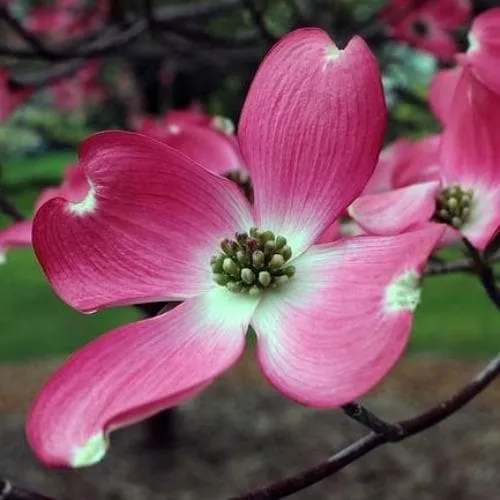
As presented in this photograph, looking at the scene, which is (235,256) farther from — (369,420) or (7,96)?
(7,96)

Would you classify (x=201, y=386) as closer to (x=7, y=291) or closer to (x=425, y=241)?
(x=425, y=241)

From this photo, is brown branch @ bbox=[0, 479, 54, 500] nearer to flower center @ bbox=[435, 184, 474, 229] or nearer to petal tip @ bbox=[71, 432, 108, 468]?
petal tip @ bbox=[71, 432, 108, 468]

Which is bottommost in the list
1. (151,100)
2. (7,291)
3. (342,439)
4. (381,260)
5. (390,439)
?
(7,291)

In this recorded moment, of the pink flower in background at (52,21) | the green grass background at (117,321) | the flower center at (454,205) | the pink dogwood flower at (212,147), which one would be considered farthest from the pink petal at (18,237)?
the green grass background at (117,321)

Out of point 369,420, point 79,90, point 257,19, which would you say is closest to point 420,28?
point 257,19

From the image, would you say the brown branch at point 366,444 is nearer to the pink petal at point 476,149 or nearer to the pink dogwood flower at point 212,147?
the pink petal at point 476,149

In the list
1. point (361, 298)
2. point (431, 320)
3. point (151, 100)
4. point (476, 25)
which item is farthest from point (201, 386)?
point (431, 320)
